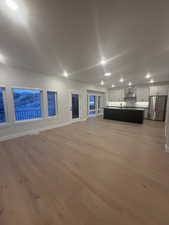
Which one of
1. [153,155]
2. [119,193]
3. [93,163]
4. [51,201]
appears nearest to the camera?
[51,201]

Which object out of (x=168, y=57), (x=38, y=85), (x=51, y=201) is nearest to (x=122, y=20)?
(x=168, y=57)

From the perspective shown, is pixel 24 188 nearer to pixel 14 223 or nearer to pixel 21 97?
pixel 14 223

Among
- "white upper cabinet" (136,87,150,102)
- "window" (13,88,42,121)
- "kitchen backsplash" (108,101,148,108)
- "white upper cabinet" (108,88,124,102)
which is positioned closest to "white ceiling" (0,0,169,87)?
"window" (13,88,42,121)

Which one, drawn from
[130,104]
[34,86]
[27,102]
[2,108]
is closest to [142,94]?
[130,104]

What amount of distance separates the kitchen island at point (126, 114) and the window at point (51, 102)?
3.69 meters

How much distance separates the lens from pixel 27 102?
4.44 metres

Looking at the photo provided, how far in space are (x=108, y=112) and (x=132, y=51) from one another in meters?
4.72

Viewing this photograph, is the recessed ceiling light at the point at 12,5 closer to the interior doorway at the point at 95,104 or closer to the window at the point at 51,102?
the window at the point at 51,102

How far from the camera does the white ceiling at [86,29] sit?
1294 mm

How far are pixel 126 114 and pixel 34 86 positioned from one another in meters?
5.31

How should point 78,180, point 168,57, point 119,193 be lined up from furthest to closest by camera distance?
point 168,57, point 78,180, point 119,193

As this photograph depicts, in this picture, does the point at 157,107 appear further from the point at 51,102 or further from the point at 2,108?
the point at 2,108

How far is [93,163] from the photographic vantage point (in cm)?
218

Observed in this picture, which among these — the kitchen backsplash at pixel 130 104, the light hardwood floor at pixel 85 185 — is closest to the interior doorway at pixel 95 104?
the kitchen backsplash at pixel 130 104
